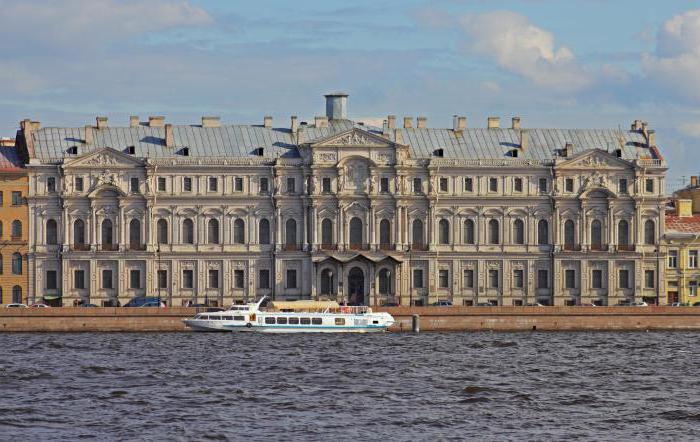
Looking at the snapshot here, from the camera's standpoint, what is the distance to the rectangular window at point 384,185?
373 ft

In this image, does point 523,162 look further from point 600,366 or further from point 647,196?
point 600,366

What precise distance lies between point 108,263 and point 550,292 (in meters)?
25.3

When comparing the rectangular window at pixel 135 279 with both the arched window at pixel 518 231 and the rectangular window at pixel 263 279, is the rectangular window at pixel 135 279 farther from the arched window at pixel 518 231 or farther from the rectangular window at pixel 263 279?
the arched window at pixel 518 231

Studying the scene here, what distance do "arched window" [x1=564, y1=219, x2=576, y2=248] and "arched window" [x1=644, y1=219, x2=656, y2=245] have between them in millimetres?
4211

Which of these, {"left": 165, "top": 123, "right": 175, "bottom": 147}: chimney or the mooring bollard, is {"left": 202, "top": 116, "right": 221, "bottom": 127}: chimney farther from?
the mooring bollard

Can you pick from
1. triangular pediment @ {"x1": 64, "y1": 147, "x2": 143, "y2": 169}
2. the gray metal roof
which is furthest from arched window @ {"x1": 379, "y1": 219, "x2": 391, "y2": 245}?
triangular pediment @ {"x1": 64, "y1": 147, "x2": 143, "y2": 169}

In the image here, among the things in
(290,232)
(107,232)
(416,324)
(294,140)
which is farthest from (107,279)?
(416,324)

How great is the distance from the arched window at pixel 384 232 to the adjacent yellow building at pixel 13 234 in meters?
20.0

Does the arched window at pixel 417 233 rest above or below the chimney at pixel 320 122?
below

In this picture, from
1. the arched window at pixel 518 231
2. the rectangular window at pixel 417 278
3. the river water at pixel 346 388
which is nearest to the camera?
the river water at pixel 346 388

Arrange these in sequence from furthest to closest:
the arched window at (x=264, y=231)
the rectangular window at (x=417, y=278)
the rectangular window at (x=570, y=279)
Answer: the rectangular window at (x=570, y=279)
the rectangular window at (x=417, y=278)
the arched window at (x=264, y=231)

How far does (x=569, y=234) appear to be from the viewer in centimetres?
11481

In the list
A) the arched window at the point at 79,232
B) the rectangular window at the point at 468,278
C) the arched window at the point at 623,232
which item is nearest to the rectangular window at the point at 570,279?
the arched window at the point at 623,232

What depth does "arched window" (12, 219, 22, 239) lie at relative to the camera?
11275cm
